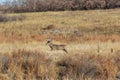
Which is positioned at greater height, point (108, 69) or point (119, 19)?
point (108, 69)

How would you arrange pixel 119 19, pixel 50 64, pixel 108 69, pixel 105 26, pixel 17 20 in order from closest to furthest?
pixel 108 69, pixel 50 64, pixel 105 26, pixel 119 19, pixel 17 20

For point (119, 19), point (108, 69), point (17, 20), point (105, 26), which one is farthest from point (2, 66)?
point (17, 20)

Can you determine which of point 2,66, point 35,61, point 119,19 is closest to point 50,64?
point 35,61

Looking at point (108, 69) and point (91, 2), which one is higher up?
point (108, 69)

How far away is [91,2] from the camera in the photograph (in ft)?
226

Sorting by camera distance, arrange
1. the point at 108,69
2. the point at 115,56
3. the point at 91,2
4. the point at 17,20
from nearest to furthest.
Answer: the point at 108,69, the point at 115,56, the point at 17,20, the point at 91,2

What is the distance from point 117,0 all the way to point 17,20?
23.5 metres

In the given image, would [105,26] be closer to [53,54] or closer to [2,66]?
[53,54]

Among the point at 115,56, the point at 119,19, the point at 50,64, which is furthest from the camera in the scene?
the point at 119,19

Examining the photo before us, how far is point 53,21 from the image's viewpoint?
48000mm

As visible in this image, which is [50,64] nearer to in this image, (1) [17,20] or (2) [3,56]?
(2) [3,56]

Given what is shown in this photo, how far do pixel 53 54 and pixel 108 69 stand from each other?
13.0 ft

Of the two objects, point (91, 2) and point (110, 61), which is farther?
point (91, 2)

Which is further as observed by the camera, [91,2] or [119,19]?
[91,2]
